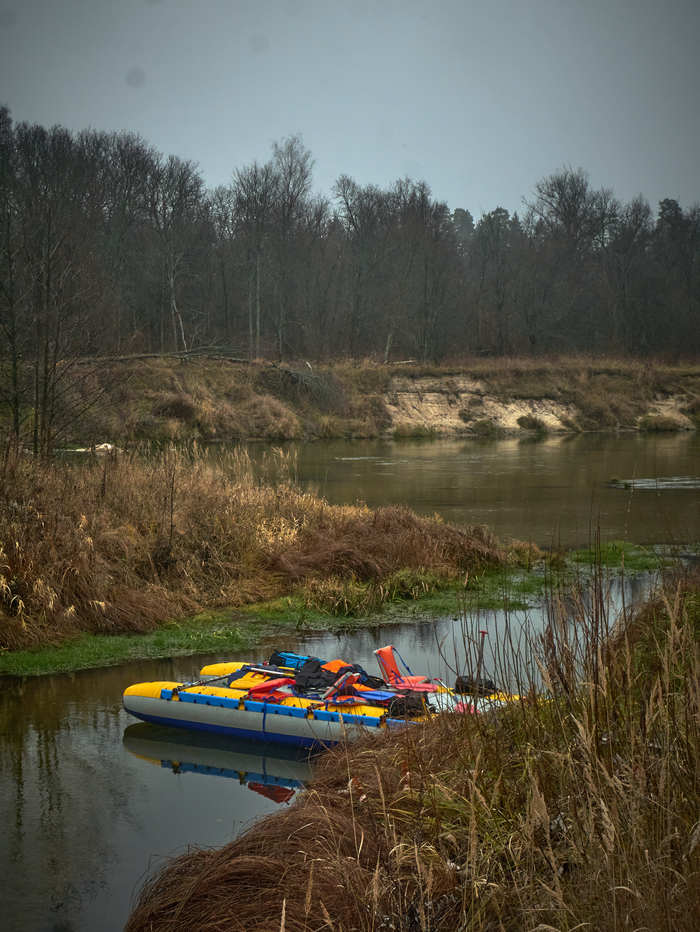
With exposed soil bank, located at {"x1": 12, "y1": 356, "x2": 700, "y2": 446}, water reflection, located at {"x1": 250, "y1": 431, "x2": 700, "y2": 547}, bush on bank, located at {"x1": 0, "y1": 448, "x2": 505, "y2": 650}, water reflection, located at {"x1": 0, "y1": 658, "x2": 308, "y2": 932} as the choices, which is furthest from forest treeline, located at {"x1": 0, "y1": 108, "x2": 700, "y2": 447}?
water reflection, located at {"x1": 0, "y1": 658, "x2": 308, "y2": 932}

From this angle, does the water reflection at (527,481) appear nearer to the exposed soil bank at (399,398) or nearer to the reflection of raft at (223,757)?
the exposed soil bank at (399,398)

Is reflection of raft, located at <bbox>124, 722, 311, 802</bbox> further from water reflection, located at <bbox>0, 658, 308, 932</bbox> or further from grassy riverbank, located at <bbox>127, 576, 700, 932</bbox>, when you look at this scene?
grassy riverbank, located at <bbox>127, 576, 700, 932</bbox>

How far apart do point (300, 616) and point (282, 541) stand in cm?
191

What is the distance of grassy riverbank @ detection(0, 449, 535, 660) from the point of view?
1012cm

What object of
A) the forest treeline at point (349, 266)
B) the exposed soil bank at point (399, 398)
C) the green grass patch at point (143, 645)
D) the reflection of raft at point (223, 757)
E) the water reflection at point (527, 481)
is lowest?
the reflection of raft at point (223, 757)

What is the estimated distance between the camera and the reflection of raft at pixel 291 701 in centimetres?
705

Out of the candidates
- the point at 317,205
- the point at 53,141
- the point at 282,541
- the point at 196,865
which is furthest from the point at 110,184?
the point at 196,865

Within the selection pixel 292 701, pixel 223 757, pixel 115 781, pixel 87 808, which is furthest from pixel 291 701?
pixel 87 808

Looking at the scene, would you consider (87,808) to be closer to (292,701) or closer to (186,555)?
(292,701)

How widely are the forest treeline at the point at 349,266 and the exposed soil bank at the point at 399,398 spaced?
8.14 ft

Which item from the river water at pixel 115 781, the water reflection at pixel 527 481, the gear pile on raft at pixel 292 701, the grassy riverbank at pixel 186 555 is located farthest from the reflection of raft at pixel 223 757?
the water reflection at pixel 527 481

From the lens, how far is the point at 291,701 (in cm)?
754

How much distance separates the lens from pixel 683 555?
14.8 metres

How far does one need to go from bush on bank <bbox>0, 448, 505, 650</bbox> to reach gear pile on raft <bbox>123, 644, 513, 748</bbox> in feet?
7.98
